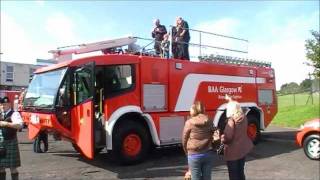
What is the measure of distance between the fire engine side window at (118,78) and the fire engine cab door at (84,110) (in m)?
0.57

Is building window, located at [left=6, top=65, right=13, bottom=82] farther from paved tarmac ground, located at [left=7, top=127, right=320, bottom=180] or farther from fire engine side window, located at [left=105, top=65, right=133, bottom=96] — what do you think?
fire engine side window, located at [left=105, top=65, right=133, bottom=96]

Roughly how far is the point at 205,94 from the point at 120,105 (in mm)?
3212

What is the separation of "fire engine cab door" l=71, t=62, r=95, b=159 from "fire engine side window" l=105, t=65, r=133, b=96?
570 mm

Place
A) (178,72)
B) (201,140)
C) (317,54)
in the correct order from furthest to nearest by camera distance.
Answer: (317,54) < (178,72) < (201,140)

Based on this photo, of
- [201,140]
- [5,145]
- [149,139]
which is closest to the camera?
[201,140]

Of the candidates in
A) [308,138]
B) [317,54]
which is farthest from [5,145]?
[317,54]

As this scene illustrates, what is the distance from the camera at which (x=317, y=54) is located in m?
25.8

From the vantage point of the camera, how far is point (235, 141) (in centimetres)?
755

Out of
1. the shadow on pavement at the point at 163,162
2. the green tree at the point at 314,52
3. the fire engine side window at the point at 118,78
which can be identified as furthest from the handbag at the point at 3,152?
the green tree at the point at 314,52

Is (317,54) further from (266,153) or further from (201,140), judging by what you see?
(201,140)

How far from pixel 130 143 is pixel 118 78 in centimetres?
162

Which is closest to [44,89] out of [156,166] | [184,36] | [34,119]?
[34,119]

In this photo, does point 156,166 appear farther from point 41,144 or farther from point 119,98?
point 41,144

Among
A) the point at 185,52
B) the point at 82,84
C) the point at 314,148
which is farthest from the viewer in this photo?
the point at 185,52
